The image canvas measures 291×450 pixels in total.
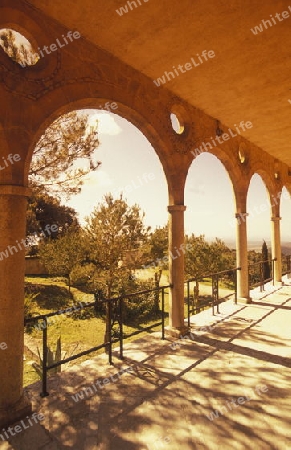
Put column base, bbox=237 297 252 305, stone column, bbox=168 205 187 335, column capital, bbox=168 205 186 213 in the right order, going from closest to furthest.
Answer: stone column, bbox=168 205 187 335 → column capital, bbox=168 205 186 213 → column base, bbox=237 297 252 305

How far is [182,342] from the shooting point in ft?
17.0

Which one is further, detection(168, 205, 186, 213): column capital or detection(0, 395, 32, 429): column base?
detection(168, 205, 186, 213): column capital

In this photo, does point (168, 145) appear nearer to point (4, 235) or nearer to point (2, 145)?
point (2, 145)

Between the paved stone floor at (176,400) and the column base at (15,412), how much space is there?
183mm

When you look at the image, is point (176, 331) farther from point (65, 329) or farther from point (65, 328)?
point (65, 328)

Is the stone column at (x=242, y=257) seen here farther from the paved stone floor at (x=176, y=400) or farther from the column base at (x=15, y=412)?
the column base at (x=15, y=412)

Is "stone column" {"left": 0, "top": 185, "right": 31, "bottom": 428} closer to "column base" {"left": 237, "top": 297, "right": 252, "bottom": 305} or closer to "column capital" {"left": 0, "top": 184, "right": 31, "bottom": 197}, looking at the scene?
"column capital" {"left": 0, "top": 184, "right": 31, "bottom": 197}

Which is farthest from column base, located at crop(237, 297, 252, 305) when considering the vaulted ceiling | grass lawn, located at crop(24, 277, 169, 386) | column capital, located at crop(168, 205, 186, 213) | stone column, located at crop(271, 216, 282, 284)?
the vaulted ceiling

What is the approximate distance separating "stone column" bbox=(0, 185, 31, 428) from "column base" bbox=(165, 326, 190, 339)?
9.45ft

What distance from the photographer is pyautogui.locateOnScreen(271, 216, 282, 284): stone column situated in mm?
10398

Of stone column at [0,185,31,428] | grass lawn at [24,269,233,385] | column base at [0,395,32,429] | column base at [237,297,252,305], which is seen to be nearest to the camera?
column base at [0,395,32,429]

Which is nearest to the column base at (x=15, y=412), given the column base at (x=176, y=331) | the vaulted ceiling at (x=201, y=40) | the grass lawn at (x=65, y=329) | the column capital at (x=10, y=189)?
the column capital at (x=10, y=189)

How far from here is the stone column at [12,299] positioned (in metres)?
3.14

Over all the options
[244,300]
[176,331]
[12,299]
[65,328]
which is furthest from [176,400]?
[65,328]
